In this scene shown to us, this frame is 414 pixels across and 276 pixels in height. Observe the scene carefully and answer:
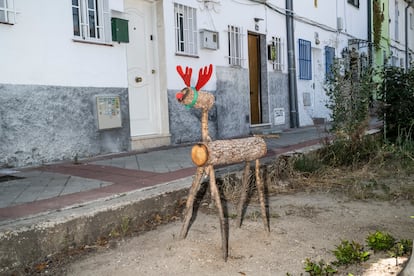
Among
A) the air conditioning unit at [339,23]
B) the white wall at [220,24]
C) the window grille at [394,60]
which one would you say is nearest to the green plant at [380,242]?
the white wall at [220,24]

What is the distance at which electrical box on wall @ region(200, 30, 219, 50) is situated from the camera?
8.14m

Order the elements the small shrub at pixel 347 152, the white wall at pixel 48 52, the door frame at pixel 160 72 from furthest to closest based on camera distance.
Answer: the door frame at pixel 160 72 → the small shrub at pixel 347 152 → the white wall at pixel 48 52

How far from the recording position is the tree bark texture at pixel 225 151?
2752 millimetres

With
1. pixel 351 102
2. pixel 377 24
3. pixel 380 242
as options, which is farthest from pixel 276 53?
pixel 377 24

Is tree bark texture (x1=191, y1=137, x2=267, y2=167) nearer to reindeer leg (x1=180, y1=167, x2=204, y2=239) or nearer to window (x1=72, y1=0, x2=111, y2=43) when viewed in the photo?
reindeer leg (x1=180, y1=167, x2=204, y2=239)

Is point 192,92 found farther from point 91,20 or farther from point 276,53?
point 276,53

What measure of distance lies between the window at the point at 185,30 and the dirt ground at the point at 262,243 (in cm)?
422

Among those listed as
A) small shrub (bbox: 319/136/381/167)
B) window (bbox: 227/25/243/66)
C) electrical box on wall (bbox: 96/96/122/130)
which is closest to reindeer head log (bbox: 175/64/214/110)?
small shrub (bbox: 319/136/381/167)

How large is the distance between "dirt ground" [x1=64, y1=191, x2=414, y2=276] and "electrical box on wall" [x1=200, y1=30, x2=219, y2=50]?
451 centimetres

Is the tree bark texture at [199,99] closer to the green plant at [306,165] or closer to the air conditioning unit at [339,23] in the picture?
the green plant at [306,165]

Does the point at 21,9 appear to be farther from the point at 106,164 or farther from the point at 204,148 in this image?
the point at 204,148

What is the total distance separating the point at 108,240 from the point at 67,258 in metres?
0.38

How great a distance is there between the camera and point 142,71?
24.0 feet

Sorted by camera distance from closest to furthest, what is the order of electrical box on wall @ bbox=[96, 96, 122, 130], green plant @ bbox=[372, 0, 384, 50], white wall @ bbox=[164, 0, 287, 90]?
electrical box on wall @ bbox=[96, 96, 122, 130] → white wall @ bbox=[164, 0, 287, 90] → green plant @ bbox=[372, 0, 384, 50]
